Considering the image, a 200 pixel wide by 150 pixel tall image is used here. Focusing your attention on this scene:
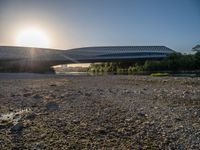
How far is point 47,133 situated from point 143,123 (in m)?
2.73

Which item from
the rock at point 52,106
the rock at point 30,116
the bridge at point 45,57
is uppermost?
the bridge at point 45,57

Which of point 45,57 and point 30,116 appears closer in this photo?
point 30,116

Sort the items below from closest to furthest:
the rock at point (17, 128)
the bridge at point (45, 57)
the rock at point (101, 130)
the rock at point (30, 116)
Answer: the rock at point (101, 130) → the rock at point (17, 128) → the rock at point (30, 116) → the bridge at point (45, 57)

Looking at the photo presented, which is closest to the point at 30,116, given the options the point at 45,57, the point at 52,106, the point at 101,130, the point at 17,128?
the point at 17,128

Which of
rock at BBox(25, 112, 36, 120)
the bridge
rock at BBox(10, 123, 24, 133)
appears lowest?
rock at BBox(10, 123, 24, 133)

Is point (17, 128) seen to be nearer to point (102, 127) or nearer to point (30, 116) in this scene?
point (30, 116)

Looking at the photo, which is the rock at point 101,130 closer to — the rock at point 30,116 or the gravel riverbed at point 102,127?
the gravel riverbed at point 102,127

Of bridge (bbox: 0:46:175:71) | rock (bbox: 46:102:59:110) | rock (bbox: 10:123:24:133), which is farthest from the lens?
bridge (bbox: 0:46:175:71)

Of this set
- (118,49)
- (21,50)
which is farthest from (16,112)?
(118,49)

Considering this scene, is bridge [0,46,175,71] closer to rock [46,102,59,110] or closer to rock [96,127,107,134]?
rock [46,102,59,110]

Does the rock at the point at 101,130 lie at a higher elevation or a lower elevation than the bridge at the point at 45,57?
lower

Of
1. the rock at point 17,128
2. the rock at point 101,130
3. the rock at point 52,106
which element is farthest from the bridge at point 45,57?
the rock at point 101,130

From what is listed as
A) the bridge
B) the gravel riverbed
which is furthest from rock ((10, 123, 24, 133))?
the bridge

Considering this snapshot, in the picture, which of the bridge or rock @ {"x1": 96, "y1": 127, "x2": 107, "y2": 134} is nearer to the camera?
rock @ {"x1": 96, "y1": 127, "x2": 107, "y2": 134}
